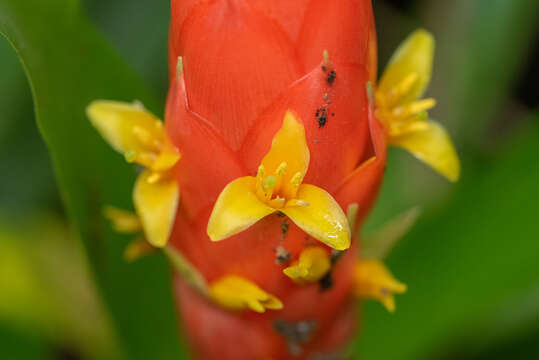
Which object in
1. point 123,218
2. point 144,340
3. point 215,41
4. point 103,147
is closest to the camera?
point 215,41

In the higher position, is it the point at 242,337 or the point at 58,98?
the point at 58,98

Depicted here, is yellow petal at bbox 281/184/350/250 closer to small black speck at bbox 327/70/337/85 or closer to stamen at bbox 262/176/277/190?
stamen at bbox 262/176/277/190

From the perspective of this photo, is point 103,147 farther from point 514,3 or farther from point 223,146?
point 514,3

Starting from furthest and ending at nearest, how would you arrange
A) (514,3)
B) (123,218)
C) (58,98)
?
(514,3) < (58,98) < (123,218)

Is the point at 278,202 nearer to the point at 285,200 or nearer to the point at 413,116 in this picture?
the point at 285,200

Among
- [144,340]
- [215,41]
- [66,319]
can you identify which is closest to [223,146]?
[215,41]

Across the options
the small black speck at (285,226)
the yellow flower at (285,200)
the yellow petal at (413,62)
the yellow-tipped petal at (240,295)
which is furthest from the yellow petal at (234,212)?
the yellow petal at (413,62)

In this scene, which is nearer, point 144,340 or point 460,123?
point 144,340

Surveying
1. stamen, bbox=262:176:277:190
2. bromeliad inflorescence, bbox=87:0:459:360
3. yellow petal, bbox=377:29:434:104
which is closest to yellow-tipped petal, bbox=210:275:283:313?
bromeliad inflorescence, bbox=87:0:459:360
